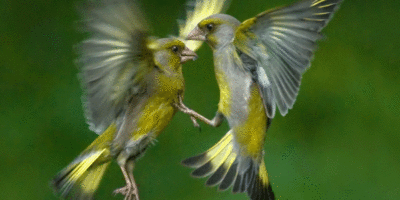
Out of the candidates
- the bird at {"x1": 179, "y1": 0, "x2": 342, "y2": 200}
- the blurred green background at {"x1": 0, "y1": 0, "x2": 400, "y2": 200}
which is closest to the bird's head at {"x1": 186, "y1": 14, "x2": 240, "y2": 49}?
the bird at {"x1": 179, "y1": 0, "x2": 342, "y2": 200}

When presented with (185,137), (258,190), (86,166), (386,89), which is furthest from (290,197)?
(86,166)

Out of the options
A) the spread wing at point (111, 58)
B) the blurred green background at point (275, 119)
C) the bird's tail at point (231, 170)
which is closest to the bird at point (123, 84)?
the spread wing at point (111, 58)

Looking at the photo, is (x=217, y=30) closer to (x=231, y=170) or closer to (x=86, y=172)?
(x=231, y=170)

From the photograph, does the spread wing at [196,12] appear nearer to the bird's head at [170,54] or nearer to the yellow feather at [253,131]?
the bird's head at [170,54]

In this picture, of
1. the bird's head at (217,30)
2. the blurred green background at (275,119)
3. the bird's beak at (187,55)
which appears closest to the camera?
the bird's head at (217,30)

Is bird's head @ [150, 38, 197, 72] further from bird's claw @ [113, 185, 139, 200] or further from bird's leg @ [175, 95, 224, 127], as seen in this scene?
bird's claw @ [113, 185, 139, 200]

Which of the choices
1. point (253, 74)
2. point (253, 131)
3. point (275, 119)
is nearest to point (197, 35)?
point (253, 74)
